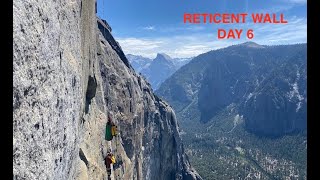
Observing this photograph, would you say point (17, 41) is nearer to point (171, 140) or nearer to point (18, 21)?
point (18, 21)

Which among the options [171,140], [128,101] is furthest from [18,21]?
[171,140]

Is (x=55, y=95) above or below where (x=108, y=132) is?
above

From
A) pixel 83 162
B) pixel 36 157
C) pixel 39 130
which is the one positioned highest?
pixel 39 130

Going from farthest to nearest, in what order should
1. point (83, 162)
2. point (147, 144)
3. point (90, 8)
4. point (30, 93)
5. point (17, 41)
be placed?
point (147, 144)
point (90, 8)
point (83, 162)
point (30, 93)
point (17, 41)

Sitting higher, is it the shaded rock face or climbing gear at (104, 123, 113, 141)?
the shaded rock face

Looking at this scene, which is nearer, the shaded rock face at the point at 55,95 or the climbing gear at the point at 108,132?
the shaded rock face at the point at 55,95

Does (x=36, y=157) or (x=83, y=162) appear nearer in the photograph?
(x=36, y=157)

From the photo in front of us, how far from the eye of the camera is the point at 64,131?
20062mm

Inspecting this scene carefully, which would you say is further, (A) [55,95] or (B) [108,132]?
(B) [108,132]

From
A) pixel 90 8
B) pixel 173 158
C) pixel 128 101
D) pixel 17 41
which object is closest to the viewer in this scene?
pixel 17 41

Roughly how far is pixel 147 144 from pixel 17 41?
259 feet

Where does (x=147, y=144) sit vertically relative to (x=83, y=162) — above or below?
below

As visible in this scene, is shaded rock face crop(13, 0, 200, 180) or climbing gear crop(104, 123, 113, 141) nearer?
shaded rock face crop(13, 0, 200, 180)

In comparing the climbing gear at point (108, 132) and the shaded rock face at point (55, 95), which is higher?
the shaded rock face at point (55, 95)
